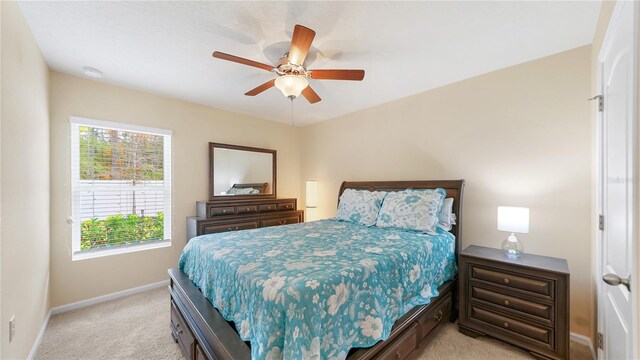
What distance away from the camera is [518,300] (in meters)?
2.03

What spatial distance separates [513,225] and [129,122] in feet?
14.5

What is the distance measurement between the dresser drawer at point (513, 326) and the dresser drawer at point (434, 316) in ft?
0.67

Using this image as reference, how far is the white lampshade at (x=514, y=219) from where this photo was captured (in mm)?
2174

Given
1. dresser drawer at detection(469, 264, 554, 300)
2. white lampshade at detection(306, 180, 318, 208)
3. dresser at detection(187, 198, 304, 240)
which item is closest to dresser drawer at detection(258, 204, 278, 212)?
dresser at detection(187, 198, 304, 240)

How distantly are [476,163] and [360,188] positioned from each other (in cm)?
155

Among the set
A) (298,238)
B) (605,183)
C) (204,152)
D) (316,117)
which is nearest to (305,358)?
(298,238)

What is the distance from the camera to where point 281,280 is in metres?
1.30

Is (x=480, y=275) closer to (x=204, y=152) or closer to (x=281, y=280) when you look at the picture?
(x=281, y=280)

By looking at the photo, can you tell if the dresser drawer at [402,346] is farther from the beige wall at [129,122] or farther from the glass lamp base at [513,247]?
the beige wall at [129,122]

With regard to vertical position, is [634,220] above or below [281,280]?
above

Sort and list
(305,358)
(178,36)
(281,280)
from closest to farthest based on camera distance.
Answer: (305,358), (281,280), (178,36)

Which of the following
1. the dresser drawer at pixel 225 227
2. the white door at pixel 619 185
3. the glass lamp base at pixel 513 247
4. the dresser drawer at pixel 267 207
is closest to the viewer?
the white door at pixel 619 185

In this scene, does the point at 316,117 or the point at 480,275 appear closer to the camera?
the point at 480,275

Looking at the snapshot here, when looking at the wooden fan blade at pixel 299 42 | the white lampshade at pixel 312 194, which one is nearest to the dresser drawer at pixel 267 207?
the white lampshade at pixel 312 194
